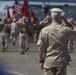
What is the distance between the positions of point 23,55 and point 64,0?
70.4 meters

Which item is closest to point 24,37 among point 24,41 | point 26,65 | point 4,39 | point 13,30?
point 24,41

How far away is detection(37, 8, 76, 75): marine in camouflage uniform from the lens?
8414 millimetres

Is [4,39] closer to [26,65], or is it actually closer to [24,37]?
[24,37]

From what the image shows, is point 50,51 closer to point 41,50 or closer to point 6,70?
point 41,50

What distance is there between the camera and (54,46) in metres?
8.48

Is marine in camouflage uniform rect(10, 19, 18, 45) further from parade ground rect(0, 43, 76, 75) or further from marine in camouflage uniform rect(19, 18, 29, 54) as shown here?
parade ground rect(0, 43, 76, 75)

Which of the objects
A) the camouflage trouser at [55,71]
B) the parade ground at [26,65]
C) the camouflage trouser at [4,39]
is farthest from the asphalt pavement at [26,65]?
the camouflage trouser at [55,71]

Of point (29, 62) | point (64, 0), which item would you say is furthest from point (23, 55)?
point (64, 0)

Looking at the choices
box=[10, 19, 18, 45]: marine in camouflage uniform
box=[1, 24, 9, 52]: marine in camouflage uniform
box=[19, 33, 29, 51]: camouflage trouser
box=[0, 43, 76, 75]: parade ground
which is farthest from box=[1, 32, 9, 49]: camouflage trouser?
box=[10, 19, 18, 45]: marine in camouflage uniform

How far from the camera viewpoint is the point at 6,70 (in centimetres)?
650

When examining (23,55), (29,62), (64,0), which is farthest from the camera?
(64,0)

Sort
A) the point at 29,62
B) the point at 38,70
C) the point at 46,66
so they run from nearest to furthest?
the point at 46,66
the point at 38,70
the point at 29,62

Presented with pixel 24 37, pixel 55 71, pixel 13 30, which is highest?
pixel 55 71

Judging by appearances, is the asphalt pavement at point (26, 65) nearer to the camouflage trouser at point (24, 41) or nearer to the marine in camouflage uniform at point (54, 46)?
Result: the camouflage trouser at point (24, 41)
